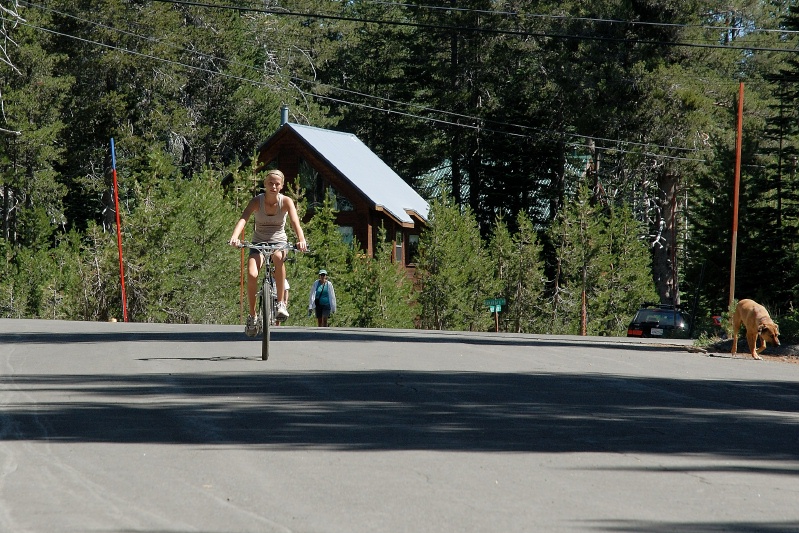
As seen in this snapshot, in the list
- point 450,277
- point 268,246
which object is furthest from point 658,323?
point 268,246

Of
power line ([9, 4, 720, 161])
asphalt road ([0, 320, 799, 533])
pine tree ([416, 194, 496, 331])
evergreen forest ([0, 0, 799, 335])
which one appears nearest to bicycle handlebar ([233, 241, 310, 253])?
asphalt road ([0, 320, 799, 533])

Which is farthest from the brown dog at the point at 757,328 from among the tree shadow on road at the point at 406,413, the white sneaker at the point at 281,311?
the white sneaker at the point at 281,311

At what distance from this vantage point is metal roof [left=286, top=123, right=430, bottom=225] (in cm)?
5616

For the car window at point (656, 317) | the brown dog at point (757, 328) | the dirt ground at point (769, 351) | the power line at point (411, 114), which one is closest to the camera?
the brown dog at point (757, 328)

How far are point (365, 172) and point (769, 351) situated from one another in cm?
3883

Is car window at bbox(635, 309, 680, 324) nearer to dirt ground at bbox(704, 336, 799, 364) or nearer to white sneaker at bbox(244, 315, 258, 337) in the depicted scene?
dirt ground at bbox(704, 336, 799, 364)

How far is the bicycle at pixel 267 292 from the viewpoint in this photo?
1391 centimetres

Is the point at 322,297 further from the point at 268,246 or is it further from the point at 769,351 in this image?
the point at 268,246

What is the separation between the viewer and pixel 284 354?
1555 centimetres

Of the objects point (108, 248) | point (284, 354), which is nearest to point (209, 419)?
point (284, 354)

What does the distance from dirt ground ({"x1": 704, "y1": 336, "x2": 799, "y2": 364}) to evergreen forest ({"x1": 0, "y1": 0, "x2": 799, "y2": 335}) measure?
1198cm

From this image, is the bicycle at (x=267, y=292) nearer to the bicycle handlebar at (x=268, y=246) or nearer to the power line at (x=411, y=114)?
the bicycle handlebar at (x=268, y=246)

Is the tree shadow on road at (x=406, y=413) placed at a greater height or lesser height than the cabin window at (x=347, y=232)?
lesser

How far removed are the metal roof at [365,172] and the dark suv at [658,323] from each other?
1494 centimetres
